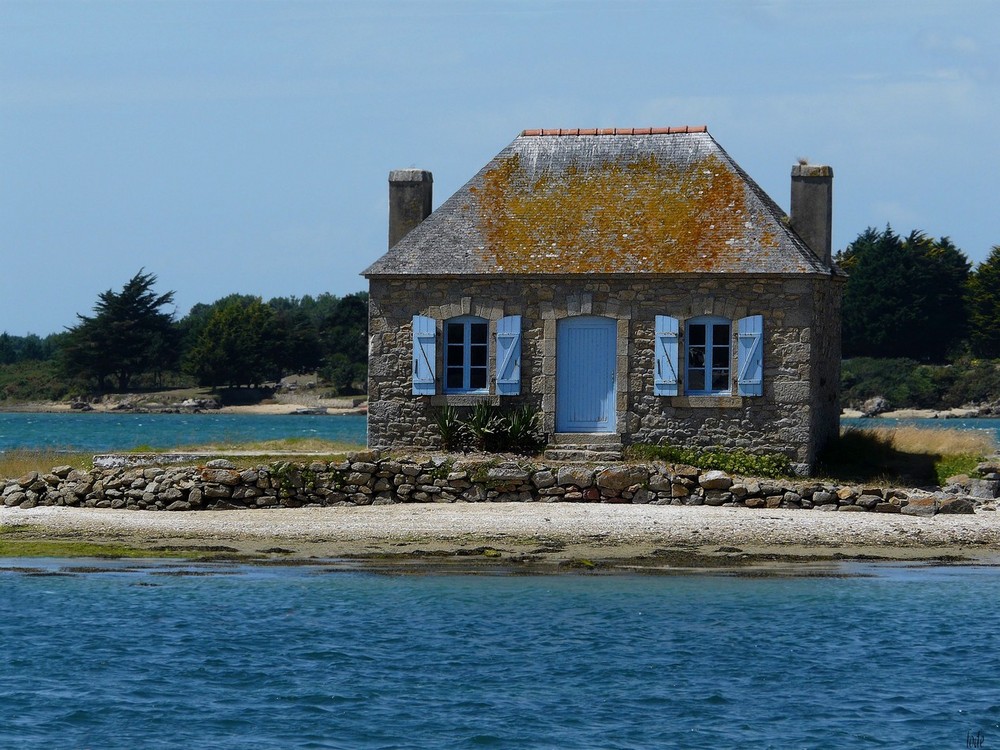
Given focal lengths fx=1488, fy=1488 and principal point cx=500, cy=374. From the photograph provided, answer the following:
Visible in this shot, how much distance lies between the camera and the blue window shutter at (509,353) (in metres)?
21.9

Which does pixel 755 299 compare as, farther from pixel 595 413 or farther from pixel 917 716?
pixel 917 716

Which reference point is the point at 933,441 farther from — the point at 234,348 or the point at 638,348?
the point at 234,348

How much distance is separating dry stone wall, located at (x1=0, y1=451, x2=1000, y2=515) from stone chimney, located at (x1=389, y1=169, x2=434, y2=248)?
4.58 m

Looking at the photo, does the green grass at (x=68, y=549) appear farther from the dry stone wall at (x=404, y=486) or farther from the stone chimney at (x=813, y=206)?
the stone chimney at (x=813, y=206)

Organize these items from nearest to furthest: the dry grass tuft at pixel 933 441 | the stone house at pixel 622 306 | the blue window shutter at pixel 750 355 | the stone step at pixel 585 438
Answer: the blue window shutter at pixel 750 355, the stone house at pixel 622 306, the stone step at pixel 585 438, the dry grass tuft at pixel 933 441

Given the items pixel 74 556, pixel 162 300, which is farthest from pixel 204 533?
pixel 162 300

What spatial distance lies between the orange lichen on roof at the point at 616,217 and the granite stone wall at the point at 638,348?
327mm

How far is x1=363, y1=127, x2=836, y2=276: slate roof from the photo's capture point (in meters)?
21.7

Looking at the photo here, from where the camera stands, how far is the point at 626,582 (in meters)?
16.2

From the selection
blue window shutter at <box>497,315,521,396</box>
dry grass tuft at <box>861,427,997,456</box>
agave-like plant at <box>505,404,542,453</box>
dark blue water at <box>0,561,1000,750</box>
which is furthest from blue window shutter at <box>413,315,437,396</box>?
dry grass tuft at <box>861,427,997,456</box>

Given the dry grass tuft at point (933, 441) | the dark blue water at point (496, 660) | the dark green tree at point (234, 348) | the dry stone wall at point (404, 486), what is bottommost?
the dark blue water at point (496, 660)

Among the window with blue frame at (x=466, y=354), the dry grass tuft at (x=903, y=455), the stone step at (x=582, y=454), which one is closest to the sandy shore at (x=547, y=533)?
the stone step at (x=582, y=454)

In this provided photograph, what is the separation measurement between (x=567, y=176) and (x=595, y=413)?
12.7ft

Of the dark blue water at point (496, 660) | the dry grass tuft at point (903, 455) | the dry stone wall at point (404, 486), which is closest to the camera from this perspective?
the dark blue water at point (496, 660)
